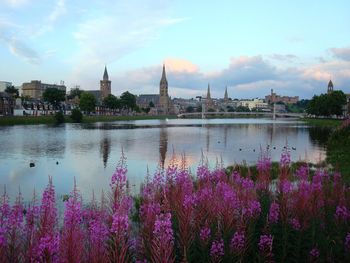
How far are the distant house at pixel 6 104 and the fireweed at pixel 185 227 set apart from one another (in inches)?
5516

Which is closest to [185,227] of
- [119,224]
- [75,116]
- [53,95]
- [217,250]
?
[217,250]

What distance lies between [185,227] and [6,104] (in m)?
150

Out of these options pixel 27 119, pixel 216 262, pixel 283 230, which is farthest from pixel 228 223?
pixel 27 119

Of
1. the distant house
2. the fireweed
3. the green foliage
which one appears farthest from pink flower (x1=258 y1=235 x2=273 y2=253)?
the green foliage

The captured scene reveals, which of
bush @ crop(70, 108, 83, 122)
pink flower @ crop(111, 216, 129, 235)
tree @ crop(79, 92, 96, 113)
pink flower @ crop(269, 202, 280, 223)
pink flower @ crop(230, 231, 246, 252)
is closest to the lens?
pink flower @ crop(111, 216, 129, 235)

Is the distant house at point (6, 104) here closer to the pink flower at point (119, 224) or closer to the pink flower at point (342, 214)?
the pink flower at point (342, 214)

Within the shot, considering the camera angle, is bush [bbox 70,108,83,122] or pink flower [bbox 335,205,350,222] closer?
pink flower [bbox 335,205,350,222]

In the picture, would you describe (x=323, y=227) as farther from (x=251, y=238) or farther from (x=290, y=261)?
(x=251, y=238)

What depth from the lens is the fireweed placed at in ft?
16.6

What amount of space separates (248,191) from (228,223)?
225 centimetres

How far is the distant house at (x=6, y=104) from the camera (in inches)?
5376

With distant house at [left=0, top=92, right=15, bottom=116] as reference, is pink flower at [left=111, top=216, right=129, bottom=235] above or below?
below

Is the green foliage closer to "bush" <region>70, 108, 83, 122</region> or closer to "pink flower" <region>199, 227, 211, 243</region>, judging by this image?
"bush" <region>70, 108, 83, 122</region>

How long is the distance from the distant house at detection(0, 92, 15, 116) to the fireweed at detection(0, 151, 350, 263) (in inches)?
5516
